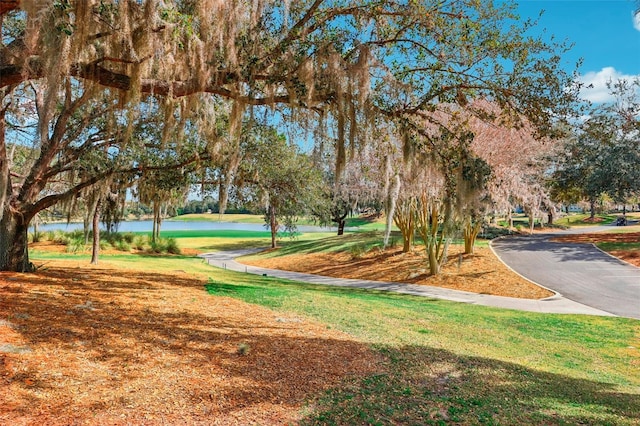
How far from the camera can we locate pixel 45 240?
2577cm

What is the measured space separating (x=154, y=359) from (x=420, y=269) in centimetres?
1597

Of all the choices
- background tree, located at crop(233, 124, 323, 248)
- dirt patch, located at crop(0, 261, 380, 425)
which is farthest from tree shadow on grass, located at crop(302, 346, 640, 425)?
background tree, located at crop(233, 124, 323, 248)

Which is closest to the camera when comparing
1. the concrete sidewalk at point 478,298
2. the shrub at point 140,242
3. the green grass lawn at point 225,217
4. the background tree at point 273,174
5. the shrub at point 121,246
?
the background tree at point 273,174

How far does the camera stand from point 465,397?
4266mm

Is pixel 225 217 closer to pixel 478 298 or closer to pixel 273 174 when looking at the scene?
pixel 478 298

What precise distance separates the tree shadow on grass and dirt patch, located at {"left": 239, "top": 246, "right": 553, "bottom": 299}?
402 inches

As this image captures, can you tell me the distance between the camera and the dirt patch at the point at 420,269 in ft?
52.6

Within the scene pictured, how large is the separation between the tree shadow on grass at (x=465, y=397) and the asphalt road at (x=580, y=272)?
791 centimetres

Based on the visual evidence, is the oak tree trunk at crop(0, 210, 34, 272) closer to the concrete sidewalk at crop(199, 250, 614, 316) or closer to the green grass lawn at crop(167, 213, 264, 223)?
the concrete sidewalk at crop(199, 250, 614, 316)

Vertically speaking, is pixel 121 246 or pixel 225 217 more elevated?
pixel 225 217

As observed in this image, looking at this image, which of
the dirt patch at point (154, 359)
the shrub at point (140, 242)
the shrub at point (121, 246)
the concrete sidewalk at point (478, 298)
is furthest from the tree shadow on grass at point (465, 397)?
the shrub at point (140, 242)

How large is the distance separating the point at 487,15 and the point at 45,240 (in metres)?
27.2

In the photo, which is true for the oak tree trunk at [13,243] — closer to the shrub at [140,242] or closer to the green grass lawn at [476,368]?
the green grass lawn at [476,368]

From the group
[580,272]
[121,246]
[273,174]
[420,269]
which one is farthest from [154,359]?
[121,246]
